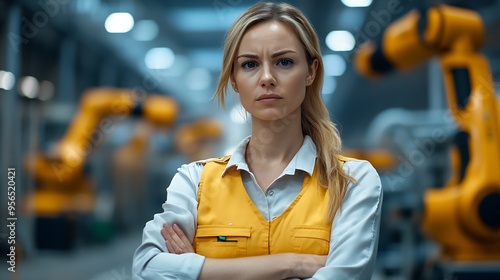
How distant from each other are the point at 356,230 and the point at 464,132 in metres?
2.35

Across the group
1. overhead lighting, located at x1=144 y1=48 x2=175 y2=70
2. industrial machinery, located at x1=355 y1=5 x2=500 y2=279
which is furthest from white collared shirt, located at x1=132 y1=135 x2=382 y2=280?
overhead lighting, located at x1=144 y1=48 x2=175 y2=70

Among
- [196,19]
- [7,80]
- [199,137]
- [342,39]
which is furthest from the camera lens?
[199,137]

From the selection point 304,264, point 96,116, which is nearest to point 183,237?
point 304,264

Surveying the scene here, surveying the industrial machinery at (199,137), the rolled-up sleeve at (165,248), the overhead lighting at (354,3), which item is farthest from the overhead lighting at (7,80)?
the rolled-up sleeve at (165,248)

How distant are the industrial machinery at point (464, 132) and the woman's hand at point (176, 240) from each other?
241cm

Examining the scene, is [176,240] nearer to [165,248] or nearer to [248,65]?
[165,248]

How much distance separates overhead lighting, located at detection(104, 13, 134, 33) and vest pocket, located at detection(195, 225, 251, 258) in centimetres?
753

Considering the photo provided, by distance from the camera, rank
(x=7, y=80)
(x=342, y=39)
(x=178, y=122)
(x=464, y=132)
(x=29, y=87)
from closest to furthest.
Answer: (x=464, y=132), (x=7, y=80), (x=342, y=39), (x=29, y=87), (x=178, y=122)

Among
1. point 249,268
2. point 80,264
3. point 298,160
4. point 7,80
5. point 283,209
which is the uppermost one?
point 7,80

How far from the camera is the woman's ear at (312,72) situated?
4.60 feet

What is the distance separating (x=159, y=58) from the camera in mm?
9844

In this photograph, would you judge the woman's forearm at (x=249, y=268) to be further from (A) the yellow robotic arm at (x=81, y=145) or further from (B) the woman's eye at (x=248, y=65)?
(A) the yellow robotic arm at (x=81, y=145)

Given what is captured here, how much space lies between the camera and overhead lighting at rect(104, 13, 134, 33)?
8.67 meters

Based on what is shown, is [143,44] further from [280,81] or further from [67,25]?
[280,81]
